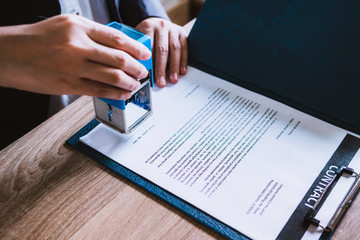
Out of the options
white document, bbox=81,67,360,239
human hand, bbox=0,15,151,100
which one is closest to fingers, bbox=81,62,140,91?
human hand, bbox=0,15,151,100

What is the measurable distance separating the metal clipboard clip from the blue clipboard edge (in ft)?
0.35

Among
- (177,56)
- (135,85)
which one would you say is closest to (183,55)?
(177,56)

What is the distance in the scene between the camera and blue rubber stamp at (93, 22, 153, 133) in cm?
59

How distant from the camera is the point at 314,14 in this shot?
A: 70 cm

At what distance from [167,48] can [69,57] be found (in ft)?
1.09

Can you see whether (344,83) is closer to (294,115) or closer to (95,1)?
(294,115)

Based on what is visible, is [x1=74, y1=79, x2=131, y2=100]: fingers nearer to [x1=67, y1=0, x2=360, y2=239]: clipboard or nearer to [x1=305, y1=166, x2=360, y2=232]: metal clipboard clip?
[x1=67, y1=0, x2=360, y2=239]: clipboard

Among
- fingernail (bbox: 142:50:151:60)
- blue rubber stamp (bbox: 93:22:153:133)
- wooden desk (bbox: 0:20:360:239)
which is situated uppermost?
fingernail (bbox: 142:50:151:60)

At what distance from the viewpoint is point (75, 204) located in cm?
54

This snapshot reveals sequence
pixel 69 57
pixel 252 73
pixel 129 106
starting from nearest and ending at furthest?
pixel 69 57 → pixel 129 106 → pixel 252 73

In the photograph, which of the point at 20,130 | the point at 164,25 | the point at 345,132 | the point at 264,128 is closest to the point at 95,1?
the point at 164,25

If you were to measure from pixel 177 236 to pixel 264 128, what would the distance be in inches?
11.0

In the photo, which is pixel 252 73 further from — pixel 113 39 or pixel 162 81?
pixel 113 39

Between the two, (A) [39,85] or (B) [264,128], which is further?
(B) [264,128]
